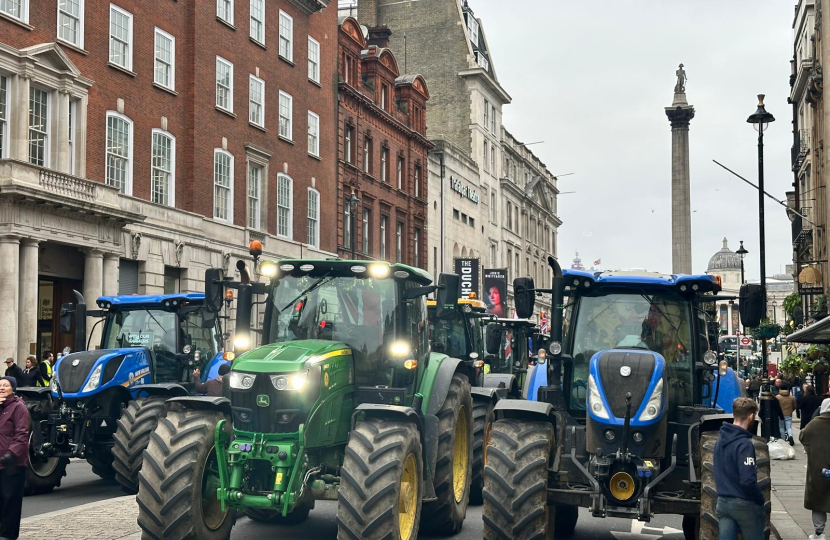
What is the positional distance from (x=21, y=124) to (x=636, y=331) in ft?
67.2

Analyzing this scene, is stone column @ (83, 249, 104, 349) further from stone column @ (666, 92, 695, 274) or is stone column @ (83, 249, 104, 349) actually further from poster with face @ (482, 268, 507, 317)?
stone column @ (666, 92, 695, 274)

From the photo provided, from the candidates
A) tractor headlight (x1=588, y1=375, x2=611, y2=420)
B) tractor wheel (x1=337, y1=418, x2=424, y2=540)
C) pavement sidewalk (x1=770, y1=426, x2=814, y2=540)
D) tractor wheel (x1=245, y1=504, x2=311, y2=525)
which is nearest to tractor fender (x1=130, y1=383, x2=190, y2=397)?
tractor wheel (x1=245, y1=504, x2=311, y2=525)

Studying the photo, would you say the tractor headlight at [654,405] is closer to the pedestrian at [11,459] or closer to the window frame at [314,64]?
the pedestrian at [11,459]

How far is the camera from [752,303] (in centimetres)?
1070

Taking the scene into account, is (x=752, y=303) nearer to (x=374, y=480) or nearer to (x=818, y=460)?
(x=818, y=460)

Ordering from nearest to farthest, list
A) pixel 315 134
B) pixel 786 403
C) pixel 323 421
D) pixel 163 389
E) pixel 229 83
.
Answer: pixel 323 421 < pixel 163 389 < pixel 786 403 < pixel 229 83 < pixel 315 134

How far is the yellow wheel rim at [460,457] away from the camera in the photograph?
12609mm

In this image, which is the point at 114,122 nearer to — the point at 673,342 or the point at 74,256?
the point at 74,256

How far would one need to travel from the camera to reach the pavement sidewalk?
13.1 metres

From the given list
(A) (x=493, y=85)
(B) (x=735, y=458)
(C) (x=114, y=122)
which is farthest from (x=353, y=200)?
(A) (x=493, y=85)

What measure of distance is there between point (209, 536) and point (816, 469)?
632 cm

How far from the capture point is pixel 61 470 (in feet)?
51.4

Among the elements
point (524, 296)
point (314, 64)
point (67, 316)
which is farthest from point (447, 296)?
point (314, 64)

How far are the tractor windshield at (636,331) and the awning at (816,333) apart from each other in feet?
30.3
